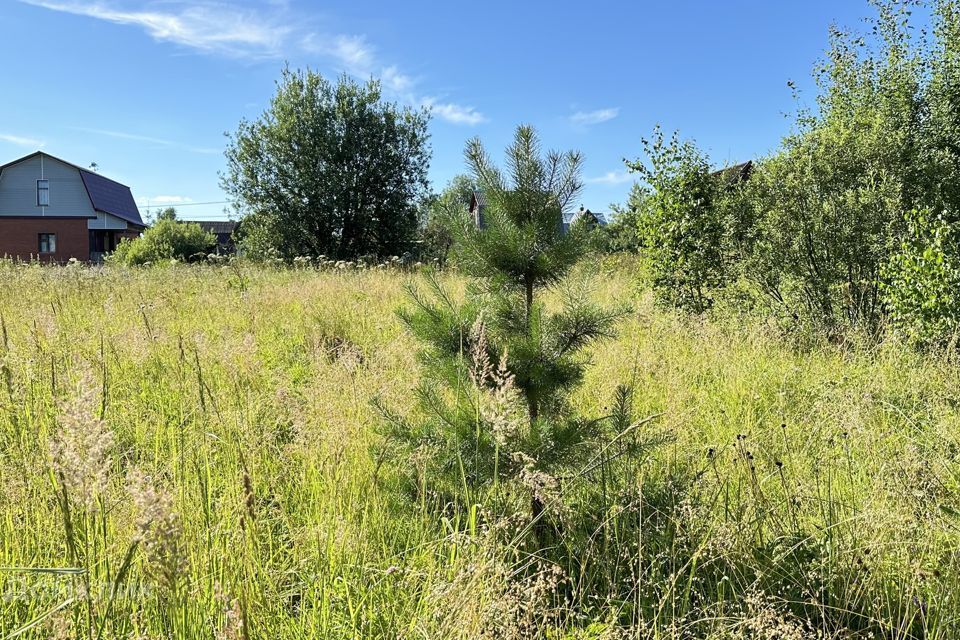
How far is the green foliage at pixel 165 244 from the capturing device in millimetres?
23984

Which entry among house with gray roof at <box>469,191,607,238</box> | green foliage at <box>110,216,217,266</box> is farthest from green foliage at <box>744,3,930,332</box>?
green foliage at <box>110,216,217,266</box>

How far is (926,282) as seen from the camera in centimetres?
489

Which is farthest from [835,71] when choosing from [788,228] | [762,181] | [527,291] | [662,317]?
[527,291]

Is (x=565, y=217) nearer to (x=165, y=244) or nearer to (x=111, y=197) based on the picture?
(x=165, y=244)

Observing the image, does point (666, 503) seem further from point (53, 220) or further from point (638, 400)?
point (53, 220)

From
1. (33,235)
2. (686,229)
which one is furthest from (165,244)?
(686,229)

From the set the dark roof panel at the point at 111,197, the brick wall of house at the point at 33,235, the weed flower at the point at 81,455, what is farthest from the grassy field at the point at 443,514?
the dark roof panel at the point at 111,197

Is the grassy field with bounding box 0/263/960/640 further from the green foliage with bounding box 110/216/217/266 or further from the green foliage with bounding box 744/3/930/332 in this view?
the green foliage with bounding box 110/216/217/266

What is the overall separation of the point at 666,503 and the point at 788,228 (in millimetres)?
4853

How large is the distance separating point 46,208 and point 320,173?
78.9ft

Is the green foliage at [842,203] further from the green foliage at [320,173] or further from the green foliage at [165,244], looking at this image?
the green foliage at [165,244]

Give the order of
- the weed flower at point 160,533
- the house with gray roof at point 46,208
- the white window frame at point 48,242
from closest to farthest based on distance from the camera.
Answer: the weed flower at point 160,533 → the house with gray roof at point 46,208 → the white window frame at point 48,242

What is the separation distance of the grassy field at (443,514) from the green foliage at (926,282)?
1.40 ft

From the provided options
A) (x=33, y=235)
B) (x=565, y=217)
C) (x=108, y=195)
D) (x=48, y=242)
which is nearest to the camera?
(x=565, y=217)
